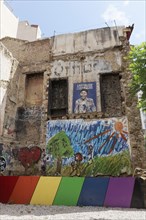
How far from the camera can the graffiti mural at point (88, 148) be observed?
360 inches

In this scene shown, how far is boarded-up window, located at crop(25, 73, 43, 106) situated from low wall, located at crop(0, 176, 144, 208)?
5782 millimetres

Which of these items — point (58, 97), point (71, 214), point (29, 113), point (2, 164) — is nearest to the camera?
point (71, 214)

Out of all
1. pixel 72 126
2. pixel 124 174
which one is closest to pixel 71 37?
pixel 72 126

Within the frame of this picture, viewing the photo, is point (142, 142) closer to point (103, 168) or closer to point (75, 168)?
point (103, 168)

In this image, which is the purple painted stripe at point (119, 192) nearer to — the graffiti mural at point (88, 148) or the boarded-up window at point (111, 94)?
the graffiti mural at point (88, 148)

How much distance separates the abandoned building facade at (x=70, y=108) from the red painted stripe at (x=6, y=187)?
3.20 metres

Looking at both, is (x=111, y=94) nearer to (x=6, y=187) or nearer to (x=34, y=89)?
(x=34, y=89)

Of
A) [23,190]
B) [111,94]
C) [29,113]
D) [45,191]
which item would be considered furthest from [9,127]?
[111,94]

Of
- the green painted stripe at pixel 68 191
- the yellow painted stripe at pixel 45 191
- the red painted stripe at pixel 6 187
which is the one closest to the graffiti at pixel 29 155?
the red painted stripe at pixel 6 187

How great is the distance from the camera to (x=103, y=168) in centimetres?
915

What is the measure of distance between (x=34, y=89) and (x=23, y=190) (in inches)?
273

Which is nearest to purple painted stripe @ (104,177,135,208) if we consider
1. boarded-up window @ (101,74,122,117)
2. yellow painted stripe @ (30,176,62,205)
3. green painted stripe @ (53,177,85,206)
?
green painted stripe @ (53,177,85,206)

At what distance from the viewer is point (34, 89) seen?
12.0 metres

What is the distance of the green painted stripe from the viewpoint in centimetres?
558
